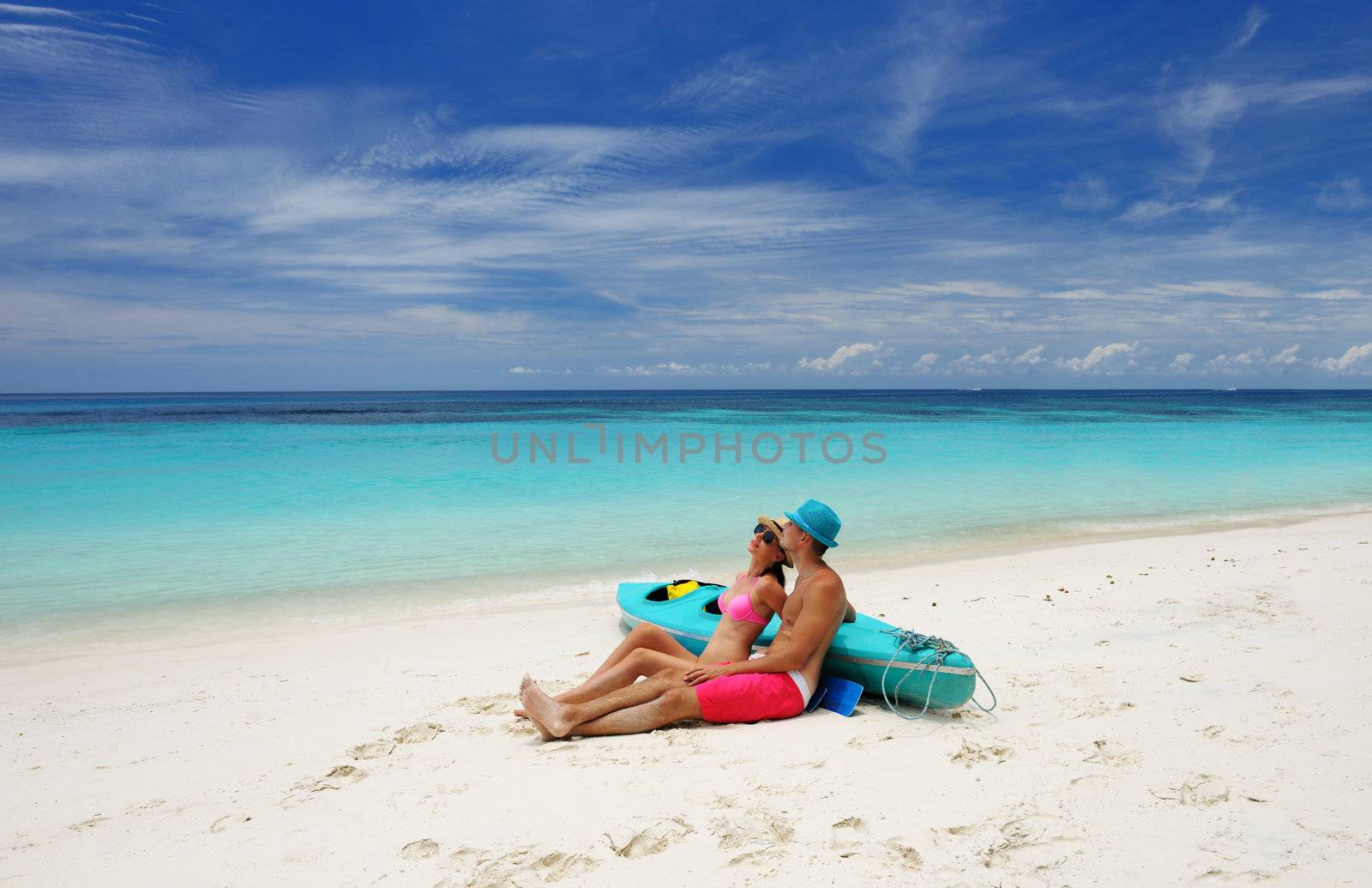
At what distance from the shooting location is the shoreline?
20.1ft

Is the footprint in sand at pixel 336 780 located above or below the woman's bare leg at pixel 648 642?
below

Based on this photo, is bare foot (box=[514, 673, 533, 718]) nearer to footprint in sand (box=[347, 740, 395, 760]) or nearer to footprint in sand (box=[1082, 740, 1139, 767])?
footprint in sand (box=[347, 740, 395, 760])

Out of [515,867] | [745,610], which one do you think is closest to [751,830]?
[515,867]

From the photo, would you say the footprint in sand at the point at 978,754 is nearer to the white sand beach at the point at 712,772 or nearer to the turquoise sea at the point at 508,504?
the white sand beach at the point at 712,772

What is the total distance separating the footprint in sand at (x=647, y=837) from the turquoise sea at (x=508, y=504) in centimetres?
490

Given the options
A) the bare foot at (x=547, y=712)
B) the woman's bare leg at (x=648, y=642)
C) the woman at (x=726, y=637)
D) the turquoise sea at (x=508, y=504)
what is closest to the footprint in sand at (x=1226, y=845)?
the woman at (x=726, y=637)

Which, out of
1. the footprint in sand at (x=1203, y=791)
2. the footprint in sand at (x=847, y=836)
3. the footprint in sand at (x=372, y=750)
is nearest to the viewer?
the footprint in sand at (x=847, y=836)

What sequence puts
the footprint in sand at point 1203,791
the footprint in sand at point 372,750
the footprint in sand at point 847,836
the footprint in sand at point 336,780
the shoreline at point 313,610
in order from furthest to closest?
1. the shoreline at point 313,610
2. the footprint in sand at point 372,750
3. the footprint in sand at point 336,780
4. the footprint in sand at point 1203,791
5. the footprint in sand at point 847,836

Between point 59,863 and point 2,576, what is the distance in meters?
6.98

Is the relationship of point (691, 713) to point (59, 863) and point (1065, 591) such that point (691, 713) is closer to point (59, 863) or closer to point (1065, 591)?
point (59, 863)

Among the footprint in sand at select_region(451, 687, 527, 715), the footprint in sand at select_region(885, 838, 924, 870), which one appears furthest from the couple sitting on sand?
the footprint in sand at select_region(885, 838, 924, 870)

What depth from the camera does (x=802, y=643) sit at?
3895mm

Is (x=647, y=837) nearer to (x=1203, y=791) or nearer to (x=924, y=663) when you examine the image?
(x=924, y=663)

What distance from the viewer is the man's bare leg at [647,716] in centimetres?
373
